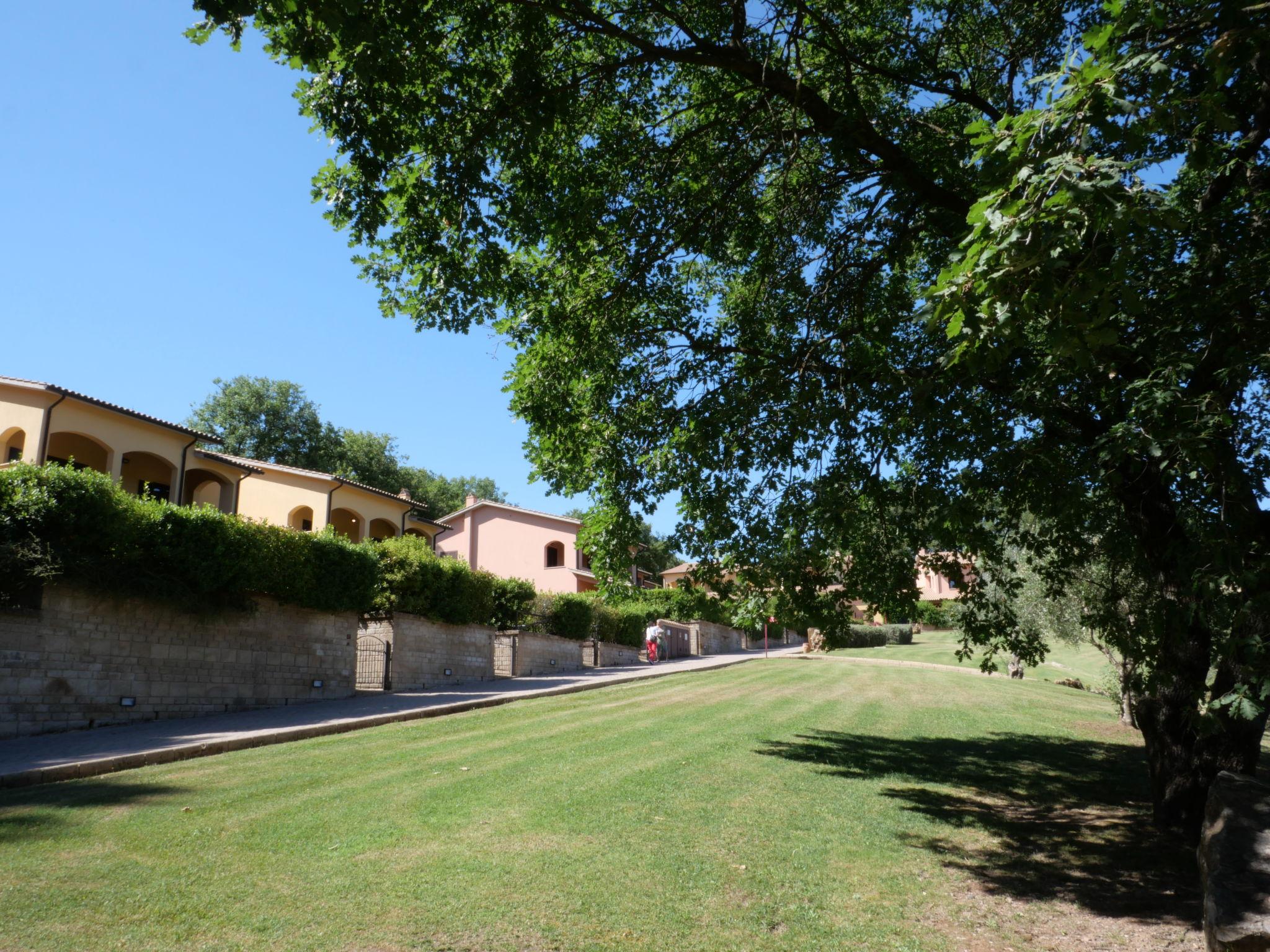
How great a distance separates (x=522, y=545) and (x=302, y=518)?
17.3 metres

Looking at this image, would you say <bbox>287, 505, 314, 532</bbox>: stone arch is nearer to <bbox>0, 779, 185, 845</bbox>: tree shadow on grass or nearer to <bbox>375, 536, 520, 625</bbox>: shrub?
<bbox>375, 536, 520, 625</bbox>: shrub

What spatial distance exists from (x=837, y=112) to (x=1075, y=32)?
305cm

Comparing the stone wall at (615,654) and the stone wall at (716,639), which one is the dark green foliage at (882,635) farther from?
the stone wall at (615,654)

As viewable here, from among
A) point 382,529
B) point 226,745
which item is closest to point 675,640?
point 382,529

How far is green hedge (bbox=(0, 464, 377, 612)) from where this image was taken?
39.3 ft

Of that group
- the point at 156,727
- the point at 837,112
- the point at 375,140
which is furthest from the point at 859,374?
the point at 156,727

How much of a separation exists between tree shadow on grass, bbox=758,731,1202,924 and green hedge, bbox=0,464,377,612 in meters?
10.2

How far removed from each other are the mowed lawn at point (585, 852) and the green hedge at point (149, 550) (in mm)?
4508

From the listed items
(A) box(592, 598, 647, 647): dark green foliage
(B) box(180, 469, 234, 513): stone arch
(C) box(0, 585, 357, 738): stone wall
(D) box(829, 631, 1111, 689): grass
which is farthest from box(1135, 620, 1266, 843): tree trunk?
(B) box(180, 469, 234, 513): stone arch

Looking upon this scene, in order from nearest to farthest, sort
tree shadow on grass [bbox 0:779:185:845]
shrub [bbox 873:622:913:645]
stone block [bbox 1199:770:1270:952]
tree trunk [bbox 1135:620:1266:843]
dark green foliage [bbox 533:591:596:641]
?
1. stone block [bbox 1199:770:1270:952]
2. tree shadow on grass [bbox 0:779:185:845]
3. tree trunk [bbox 1135:620:1266:843]
4. dark green foliage [bbox 533:591:596:641]
5. shrub [bbox 873:622:913:645]

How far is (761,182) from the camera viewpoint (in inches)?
449

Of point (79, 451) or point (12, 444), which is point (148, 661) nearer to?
point (12, 444)

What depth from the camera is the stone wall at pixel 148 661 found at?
12.2 m

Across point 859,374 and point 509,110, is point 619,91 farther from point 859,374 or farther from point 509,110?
point 859,374
